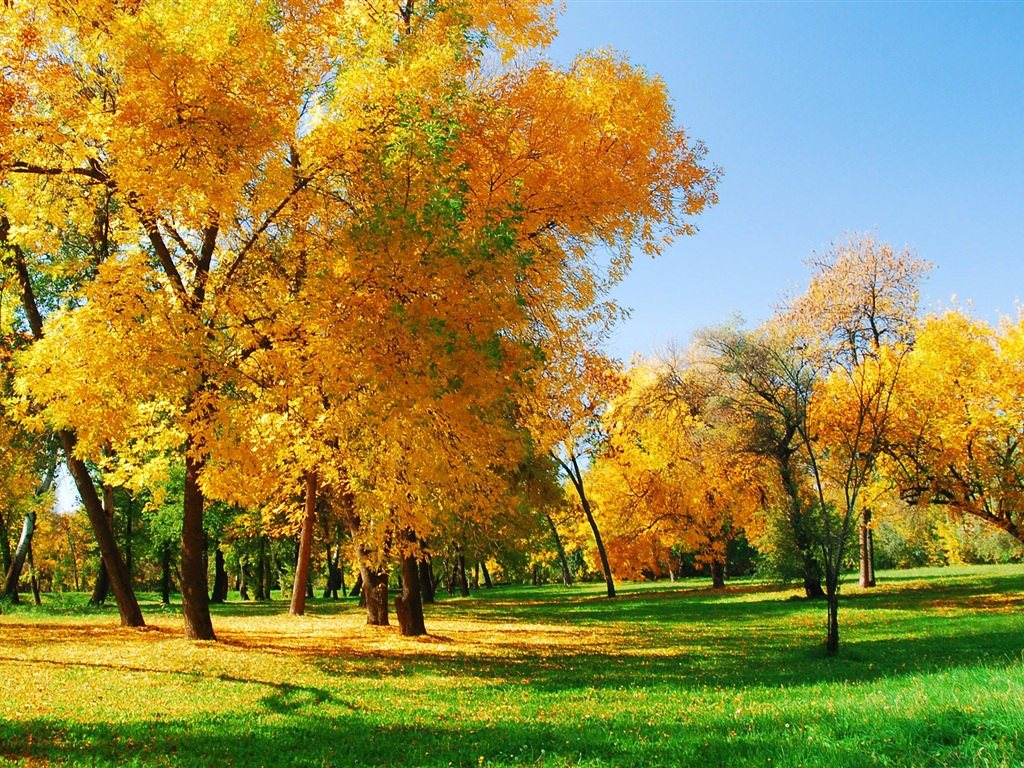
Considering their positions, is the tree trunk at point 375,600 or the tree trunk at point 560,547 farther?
the tree trunk at point 560,547

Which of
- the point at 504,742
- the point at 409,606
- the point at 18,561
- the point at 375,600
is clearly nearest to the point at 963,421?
the point at 409,606

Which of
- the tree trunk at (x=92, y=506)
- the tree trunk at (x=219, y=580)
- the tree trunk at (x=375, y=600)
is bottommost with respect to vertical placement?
the tree trunk at (x=219, y=580)

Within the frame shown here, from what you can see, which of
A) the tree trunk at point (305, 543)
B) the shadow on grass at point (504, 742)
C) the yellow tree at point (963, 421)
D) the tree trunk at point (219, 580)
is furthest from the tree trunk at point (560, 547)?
the shadow on grass at point (504, 742)

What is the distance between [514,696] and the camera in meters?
8.84

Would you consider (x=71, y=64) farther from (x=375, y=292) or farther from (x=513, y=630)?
(x=513, y=630)

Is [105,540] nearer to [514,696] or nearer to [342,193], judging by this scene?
[342,193]

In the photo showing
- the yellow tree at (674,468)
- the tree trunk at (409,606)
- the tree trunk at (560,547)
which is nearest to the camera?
the tree trunk at (409,606)

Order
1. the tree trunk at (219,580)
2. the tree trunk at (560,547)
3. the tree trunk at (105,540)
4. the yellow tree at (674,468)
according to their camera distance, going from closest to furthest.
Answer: the tree trunk at (105,540) < the yellow tree at (674,468) < the tree trunk at (560,547) < the tree trunk at (219,580)

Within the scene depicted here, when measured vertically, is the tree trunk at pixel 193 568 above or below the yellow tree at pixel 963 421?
below

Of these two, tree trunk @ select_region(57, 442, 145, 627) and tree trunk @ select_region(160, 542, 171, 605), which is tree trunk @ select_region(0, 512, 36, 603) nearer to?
tree trunk @ select_region(160, 542, 171, 605)

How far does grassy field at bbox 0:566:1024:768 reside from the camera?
5.29 m

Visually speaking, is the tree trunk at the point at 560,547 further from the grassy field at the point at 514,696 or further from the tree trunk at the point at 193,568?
the tree trunk at the point at 193,568

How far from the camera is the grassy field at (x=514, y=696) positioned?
5289mm

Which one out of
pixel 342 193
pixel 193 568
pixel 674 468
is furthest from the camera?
pixel 674 468
